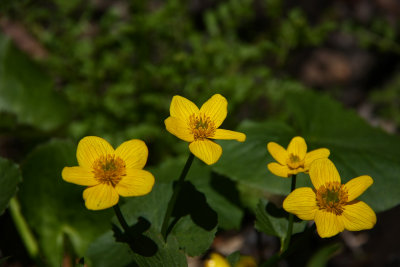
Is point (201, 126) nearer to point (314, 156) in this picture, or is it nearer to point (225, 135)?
point (225, 135)

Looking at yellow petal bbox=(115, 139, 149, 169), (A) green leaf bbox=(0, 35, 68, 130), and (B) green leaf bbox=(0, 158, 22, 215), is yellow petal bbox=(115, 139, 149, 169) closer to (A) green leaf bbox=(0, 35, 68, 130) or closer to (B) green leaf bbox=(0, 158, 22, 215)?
(B) green leaf bbox=(0, 158, 22, 215)

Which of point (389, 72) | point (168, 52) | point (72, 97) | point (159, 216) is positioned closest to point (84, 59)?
point (72, 97)

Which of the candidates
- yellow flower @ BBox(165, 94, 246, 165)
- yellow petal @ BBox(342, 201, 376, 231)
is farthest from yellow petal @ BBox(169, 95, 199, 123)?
yellow petal @ BBox(342, 201, 376, 231)

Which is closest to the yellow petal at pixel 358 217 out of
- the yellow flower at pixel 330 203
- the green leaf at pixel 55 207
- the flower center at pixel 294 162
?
the yellow flower at pixel 330 203

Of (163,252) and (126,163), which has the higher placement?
(126,163)

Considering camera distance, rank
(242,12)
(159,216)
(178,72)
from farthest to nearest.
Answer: (242,12) < (178,72) < (159,216)

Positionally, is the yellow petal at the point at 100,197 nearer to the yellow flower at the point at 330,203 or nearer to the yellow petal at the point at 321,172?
the yellow flower at the point at 330,203

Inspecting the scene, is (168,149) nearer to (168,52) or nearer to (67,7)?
Answer: (168,52)
